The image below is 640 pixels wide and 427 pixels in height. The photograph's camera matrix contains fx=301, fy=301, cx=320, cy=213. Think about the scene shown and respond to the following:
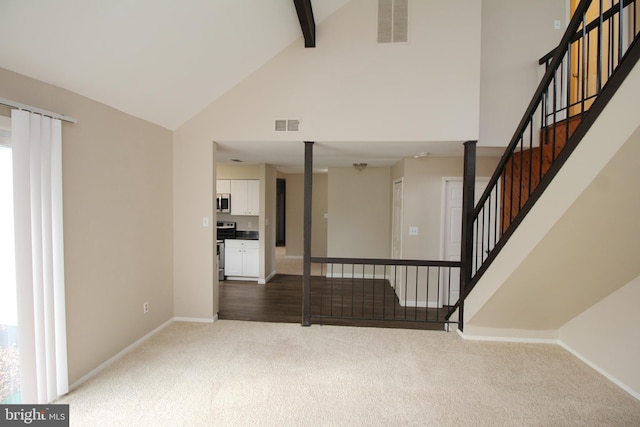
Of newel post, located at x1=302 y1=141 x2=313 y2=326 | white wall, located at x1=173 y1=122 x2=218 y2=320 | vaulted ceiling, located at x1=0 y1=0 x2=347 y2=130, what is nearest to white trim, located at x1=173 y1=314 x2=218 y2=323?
white wall, located at x1=173 y1=122 x2=218 y2=320

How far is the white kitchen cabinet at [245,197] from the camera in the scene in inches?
231

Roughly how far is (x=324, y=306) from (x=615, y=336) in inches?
122

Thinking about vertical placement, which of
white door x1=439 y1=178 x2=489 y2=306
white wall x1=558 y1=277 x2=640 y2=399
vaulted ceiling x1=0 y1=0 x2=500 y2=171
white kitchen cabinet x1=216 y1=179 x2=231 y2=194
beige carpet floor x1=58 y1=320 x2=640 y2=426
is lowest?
beige carpet floor x1=58 y1=320 x2=640 y2=426

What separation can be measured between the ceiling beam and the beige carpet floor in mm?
3253

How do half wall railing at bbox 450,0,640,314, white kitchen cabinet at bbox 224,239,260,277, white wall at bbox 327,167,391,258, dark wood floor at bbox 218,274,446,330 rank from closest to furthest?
half wall railing at bbox 450,0,640,314
dark wood floor at bbox 218,274,446,330
white kitchen cabinet at bbox 224,239,260,277
white wall at bbox 327,167,391,258

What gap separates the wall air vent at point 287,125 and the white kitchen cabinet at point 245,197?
252 centimetres

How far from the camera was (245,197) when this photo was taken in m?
5.93

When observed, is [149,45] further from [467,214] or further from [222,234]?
[222,234]

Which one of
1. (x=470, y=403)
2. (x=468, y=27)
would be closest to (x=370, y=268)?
(x=470, y=403)

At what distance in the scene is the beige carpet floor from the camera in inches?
83.1

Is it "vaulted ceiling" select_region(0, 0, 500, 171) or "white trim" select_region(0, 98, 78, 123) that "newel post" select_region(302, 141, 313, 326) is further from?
"white trim" select_region(0, 98, 78, 123)

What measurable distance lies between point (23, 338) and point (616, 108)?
3.95m

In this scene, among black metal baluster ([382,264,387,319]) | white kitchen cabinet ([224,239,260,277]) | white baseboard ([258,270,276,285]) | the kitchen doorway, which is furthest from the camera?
the kitchen doorway

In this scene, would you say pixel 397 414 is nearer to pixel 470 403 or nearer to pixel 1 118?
pixel 470 403
